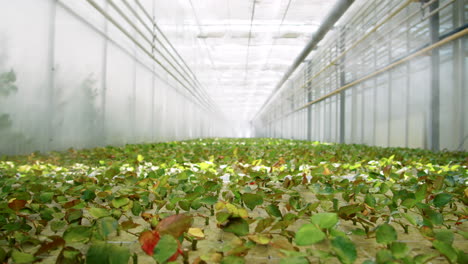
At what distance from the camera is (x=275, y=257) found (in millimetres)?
662

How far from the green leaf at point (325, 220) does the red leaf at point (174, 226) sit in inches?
11.3

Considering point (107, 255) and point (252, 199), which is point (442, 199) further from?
point (107, 255)

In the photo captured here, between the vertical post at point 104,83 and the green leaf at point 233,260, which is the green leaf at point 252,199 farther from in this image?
the vertical post at point 104,83

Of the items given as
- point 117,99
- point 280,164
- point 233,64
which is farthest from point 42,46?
point 233,64

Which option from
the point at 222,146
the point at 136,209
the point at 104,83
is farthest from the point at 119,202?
the point at 222,146

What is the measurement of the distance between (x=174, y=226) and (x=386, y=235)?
489 millimetres

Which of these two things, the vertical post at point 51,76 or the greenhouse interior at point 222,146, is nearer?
the greenhouse interior at point 222,146

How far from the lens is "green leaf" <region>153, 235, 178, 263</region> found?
1.73ft

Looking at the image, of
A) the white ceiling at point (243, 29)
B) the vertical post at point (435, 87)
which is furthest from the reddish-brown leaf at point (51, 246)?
the white ceiling at point (243, 29)

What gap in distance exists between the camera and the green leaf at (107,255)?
517 millimetres

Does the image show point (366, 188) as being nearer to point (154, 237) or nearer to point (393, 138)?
point (154, 237)

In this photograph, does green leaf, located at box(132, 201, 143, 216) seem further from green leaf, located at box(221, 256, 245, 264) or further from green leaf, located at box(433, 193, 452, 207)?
green leaf, located at box(433, 193, 452, 207)

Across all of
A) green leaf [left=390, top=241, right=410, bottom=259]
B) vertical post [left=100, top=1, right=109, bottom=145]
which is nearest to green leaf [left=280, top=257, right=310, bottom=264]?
green leaf [left=390, top=241, right=410, bottom=259]

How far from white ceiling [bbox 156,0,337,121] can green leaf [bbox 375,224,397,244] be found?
6.44 metres
